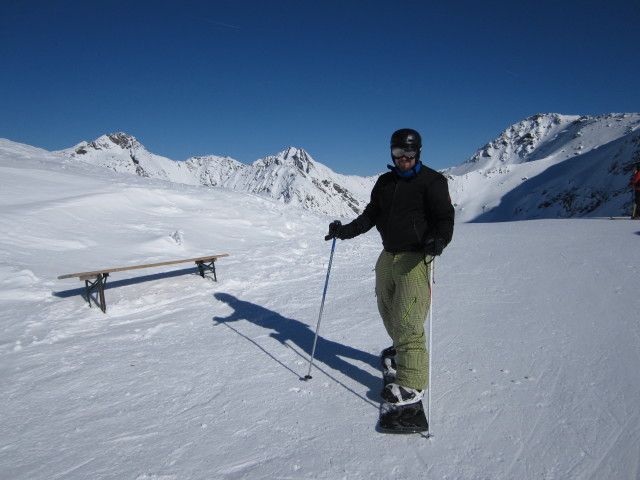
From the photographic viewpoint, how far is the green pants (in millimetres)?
3148

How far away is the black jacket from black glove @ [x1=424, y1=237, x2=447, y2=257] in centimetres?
5

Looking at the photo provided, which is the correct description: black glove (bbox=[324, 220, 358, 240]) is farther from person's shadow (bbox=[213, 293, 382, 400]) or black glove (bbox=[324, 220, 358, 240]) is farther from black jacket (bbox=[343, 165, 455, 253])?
person's shadow (bbox=[213, 293, 382, 400])

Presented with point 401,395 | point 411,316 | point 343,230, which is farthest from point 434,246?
point 401,395

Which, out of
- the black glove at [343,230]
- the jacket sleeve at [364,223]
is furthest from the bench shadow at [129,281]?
the jacket sleeve at [364,223]

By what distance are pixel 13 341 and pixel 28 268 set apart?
10.2 feet

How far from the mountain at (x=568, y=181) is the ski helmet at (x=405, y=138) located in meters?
49.9

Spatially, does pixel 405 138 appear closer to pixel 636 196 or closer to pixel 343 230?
pixel 343 230

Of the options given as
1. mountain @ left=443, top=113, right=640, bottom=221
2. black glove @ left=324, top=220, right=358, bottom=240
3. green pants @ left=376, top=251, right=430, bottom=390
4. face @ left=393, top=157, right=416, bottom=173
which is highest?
mountain @ left=443, top=113, right=640, bottom=221

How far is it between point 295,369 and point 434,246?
83.9 inches

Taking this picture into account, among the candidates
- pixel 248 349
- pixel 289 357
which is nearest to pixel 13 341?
pixel 248 349

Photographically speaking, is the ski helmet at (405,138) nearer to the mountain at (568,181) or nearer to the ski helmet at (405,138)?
the ski helmet at (405,138)

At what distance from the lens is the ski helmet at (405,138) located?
10.3 feet

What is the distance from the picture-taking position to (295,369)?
403 centimetres

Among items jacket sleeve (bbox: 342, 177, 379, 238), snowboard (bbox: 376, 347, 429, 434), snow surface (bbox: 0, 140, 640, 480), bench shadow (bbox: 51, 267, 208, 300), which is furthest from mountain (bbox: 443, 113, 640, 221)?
snowboard (bbox: 376, 347, 429, 434)
